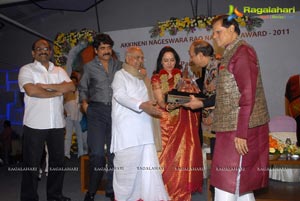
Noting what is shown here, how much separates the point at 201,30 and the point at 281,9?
56.6 inches

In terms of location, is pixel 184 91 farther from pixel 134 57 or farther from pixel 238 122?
pixel 238 122

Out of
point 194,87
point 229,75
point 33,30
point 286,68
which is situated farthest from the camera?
point 33,30

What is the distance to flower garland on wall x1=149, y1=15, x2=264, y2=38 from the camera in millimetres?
5713

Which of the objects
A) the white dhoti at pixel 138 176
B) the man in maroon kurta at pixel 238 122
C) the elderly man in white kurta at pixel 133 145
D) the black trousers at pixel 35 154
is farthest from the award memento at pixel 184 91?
the black trousers at pixel 35 154

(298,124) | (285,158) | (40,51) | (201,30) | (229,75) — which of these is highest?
(201,30)

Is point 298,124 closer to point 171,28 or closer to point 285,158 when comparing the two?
point 285,158

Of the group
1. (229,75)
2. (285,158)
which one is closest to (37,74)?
(229,75)

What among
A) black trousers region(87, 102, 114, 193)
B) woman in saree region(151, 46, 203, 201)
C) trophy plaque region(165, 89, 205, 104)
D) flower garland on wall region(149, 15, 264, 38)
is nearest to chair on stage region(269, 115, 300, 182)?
woman in saree region(151, 46, 203, 201)

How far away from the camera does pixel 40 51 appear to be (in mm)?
3461

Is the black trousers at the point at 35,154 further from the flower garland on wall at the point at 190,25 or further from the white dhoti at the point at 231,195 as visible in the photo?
the flower garland on wall at the point at 190,25

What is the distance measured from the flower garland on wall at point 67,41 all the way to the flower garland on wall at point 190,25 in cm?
139

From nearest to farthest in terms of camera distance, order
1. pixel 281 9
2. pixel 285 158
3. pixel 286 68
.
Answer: pixel 285 158 → pixel 286 68 → pixel 281 9

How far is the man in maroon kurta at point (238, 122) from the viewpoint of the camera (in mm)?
1968

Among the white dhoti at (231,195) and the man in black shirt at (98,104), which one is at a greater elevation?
the man in black shirt at (98,104)
